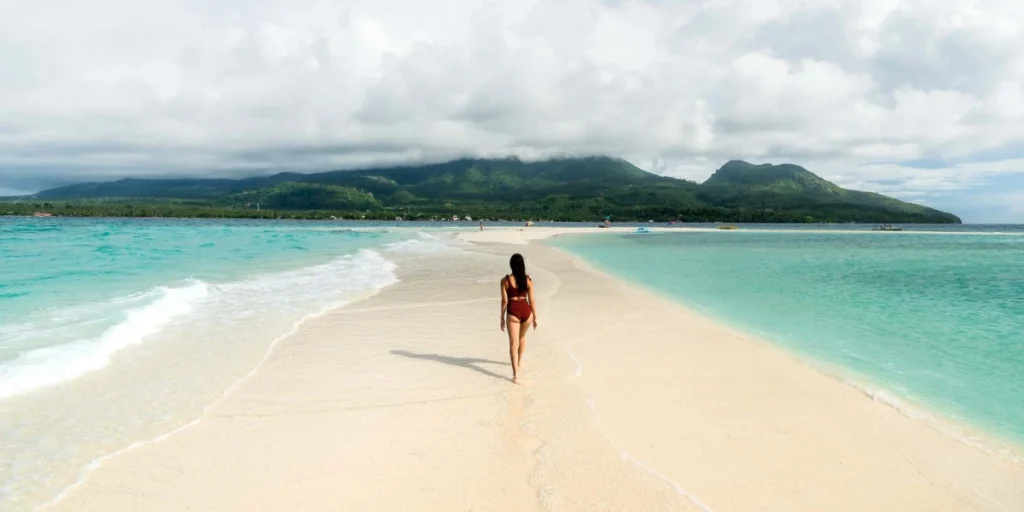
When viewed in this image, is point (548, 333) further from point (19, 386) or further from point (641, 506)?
point (19, 386)

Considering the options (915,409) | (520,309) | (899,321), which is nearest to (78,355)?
(520,309)

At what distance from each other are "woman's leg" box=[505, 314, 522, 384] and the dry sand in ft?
0.90

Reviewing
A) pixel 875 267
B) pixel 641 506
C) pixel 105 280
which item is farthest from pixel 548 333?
pixel 875 267

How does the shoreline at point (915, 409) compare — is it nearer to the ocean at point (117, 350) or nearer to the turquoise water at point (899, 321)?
the turquoise water at point (899, 321)

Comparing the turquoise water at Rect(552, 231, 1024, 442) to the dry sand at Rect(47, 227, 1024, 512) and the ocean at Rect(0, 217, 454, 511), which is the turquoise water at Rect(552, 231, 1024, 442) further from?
the ocean at Rect(0, 217, 454, 511)

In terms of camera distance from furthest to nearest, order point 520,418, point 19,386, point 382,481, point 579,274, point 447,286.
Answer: point 579,274 → point 447,286 → point 19,386 → point 520,418 → point 382,481

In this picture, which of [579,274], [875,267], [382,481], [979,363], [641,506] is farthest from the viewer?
[875,267]

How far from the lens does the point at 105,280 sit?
2194 cm

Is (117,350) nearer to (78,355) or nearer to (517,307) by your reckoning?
(78,355)

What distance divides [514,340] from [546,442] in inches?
113

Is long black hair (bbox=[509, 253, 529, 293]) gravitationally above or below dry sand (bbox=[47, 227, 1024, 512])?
above

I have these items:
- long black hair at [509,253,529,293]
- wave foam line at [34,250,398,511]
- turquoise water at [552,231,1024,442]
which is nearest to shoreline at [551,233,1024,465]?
turquoise water at [552,231,1024,442]

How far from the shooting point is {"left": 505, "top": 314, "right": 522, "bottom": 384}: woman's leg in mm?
9375

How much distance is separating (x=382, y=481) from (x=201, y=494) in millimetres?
1701
